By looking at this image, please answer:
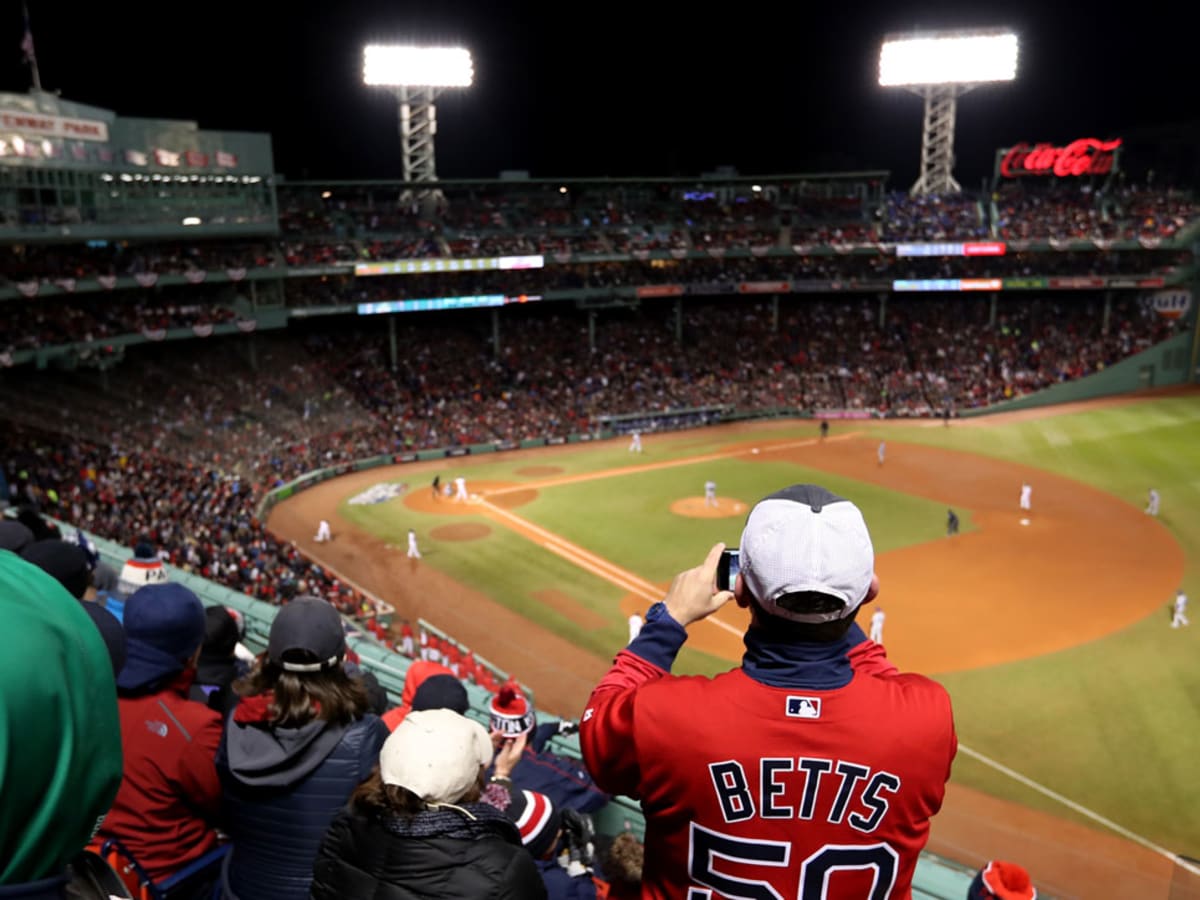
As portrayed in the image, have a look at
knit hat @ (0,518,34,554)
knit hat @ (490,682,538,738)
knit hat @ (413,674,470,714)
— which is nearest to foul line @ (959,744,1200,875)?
knit hat @ (490,682,538,738)

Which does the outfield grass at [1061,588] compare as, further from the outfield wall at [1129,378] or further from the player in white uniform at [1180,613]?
the outfield wall at [1129,378]

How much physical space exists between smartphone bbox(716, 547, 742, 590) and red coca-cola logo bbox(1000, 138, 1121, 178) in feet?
211

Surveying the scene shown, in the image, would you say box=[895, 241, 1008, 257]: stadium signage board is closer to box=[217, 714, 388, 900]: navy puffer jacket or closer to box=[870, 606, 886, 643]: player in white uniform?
box=[870, 606, 886, 643]: player in white uniform

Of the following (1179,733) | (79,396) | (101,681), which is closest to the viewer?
(101,681)

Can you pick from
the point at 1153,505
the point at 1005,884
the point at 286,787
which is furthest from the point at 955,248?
the point at 286,787

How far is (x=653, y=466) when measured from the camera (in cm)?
4081

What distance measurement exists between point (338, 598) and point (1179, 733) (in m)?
18.2

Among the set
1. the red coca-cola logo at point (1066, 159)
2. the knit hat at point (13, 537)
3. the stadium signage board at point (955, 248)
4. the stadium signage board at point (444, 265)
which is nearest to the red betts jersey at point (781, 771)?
the knit hat at point (13, 537)

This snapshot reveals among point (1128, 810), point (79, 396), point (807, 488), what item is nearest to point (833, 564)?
point (807, 488)

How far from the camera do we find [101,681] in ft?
4.99

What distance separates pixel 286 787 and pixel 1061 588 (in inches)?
1007

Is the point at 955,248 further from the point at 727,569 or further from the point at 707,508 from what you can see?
the point at 727,569

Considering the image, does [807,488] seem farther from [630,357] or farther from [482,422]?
[630,357]

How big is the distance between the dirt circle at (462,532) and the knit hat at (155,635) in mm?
26762
